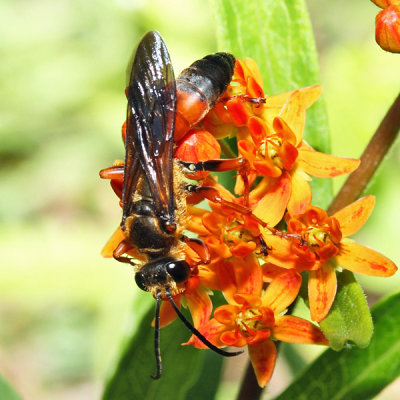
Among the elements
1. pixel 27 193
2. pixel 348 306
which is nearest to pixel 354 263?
pixel 348 306

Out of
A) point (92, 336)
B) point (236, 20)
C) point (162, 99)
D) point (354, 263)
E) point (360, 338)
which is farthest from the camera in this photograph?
point (92, 336)

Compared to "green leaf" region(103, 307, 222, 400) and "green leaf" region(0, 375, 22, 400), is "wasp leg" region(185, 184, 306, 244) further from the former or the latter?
"green leaf" region(0, 375, 22, 400)

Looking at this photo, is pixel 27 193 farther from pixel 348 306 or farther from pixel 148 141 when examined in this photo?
pixel 348 306

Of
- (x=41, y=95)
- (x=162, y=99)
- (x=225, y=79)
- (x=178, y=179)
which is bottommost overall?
(x=41, y=95)

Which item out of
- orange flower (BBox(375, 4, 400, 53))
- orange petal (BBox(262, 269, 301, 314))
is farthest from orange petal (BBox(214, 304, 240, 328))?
orange flower (BBox(375, 4, 400, 53))

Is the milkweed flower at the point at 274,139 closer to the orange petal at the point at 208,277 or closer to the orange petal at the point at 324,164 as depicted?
the orange petal at the point at 324,164

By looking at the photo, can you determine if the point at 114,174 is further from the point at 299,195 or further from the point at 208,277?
the point at 299,195

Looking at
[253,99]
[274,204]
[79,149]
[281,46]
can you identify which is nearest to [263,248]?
[274,204]
